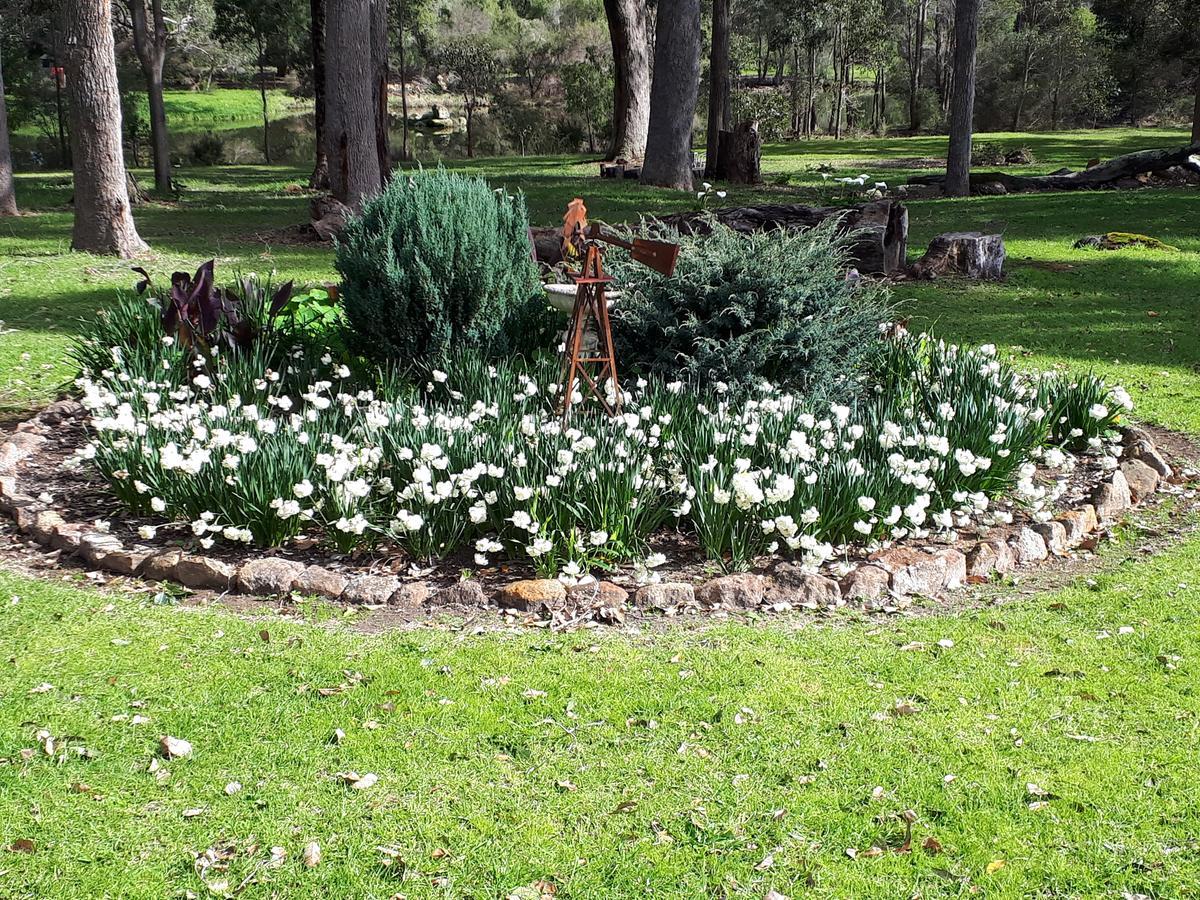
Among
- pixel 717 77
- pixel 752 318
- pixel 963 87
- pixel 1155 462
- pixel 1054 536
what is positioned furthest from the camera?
pixel 717 77

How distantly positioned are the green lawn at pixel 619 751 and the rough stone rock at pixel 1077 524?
0.16m

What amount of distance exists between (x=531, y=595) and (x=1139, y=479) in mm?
3353

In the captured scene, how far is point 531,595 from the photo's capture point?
413 cm

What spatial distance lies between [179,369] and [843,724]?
4.29 meters

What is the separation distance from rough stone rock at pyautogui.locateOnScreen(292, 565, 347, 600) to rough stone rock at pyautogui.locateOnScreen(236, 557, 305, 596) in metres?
0.03

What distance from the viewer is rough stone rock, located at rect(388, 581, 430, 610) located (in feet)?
13.6

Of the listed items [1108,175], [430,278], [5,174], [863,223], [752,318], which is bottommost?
[752,318]

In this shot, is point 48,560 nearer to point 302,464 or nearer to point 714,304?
point 302,464

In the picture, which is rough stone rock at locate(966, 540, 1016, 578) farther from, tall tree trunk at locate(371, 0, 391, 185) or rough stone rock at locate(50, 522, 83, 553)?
tall tree trunk at locate(371, 0, 391, 185)

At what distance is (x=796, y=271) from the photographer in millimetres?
5938

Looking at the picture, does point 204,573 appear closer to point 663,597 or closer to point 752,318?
point 663,597

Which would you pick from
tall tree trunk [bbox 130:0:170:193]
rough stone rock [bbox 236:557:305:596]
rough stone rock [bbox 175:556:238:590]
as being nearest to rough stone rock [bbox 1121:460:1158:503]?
rough stone rock [bbox 236:557:305:596]

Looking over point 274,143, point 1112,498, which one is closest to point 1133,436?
point 1112,498

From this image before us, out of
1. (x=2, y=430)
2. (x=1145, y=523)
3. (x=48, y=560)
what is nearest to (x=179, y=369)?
(x=2, y=430)
